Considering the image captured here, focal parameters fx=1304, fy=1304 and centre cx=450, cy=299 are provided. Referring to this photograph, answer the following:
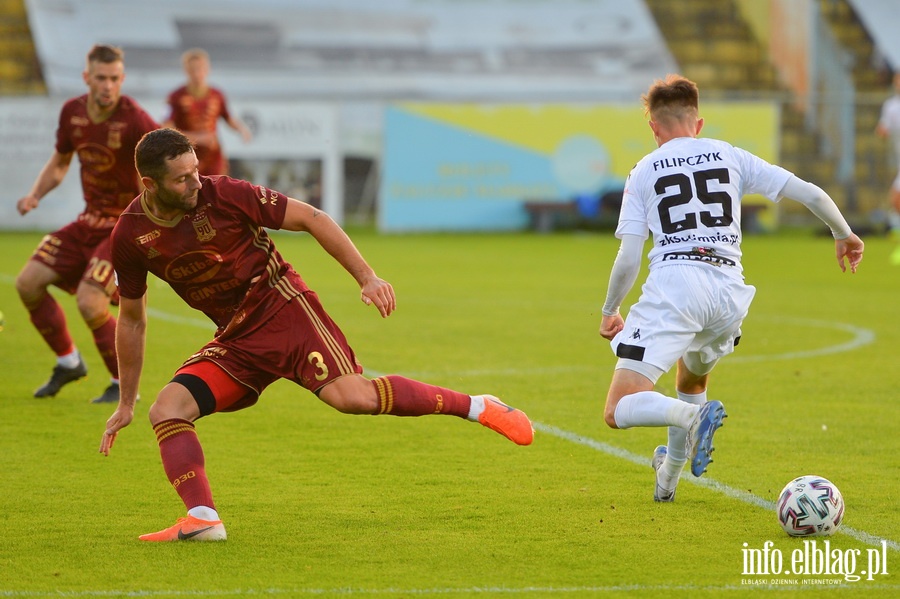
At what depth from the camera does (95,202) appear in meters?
8.45

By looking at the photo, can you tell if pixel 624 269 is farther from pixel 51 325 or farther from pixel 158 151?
pixel 51 325

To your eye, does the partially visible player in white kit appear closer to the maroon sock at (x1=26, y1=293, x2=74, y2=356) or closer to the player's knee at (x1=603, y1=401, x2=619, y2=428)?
the player's knee at (x1=603, y1=401, x2=619, y2=428)

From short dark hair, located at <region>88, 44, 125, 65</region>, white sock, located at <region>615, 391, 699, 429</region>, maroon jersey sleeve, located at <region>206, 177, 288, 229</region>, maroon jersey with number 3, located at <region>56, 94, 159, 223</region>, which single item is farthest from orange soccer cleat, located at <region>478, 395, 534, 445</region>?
short dark hair, located at <region>88, 44, 125, 65</region>

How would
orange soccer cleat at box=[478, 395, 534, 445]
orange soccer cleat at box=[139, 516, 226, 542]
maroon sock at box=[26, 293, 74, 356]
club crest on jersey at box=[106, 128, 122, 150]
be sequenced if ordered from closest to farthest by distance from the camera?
1. orange soccer cleat at box=[139, 516, 226, 542]
2. orange soccer cleat at box=[478, 395, 534, 445]
3. club crest on jersey at box=[106, 128, 122, 150]
4. maroon sock at box=[26, 293, 74, 356]

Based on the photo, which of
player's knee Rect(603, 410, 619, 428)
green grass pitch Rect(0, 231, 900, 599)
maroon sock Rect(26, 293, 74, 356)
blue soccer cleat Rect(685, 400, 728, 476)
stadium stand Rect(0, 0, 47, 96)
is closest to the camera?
green grass pitch Rect(0, 231, 900, 599)

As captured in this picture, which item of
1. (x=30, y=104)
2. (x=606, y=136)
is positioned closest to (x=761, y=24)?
(x=606, y=136)

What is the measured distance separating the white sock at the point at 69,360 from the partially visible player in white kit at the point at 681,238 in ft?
14.7

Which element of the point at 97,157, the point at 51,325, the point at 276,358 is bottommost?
the point at 276,358

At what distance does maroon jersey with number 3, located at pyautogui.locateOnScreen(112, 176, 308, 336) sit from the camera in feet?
17.0

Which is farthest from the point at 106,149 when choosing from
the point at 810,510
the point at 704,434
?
the point at 810,510

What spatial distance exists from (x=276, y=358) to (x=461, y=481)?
135cm

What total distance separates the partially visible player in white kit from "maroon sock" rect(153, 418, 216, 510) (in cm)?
165

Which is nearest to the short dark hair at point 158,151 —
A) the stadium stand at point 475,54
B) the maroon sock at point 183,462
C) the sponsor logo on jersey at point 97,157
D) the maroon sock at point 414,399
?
the maroon sock at point 183,462

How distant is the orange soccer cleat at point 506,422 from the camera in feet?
18.0
